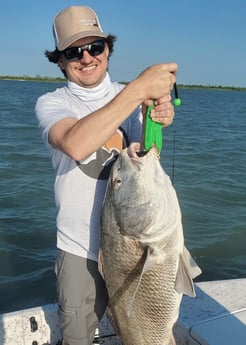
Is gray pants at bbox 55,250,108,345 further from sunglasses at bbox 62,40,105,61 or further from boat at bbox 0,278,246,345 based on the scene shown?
sunglasses at bbox 62,40,105,61

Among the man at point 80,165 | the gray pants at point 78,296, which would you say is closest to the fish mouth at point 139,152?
the man at point 80,165

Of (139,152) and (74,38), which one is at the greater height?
(74,38)

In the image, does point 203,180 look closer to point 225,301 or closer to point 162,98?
point 225,301

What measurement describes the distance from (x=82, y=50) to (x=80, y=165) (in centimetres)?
66

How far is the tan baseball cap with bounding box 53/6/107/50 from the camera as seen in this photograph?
9.18 feet

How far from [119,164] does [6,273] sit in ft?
16.4

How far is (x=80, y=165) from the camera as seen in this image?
9.52 feet

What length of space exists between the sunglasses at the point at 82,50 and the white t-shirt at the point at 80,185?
183mm

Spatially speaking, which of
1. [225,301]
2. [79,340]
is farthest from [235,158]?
[79,340]

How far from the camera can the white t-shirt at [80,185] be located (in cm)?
290

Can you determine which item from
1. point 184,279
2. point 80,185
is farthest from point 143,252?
point 80,185

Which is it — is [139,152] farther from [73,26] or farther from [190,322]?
[190,322]

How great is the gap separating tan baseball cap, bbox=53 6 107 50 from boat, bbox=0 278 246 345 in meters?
2.08

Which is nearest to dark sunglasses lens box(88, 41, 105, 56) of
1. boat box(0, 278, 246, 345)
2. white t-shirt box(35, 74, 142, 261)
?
white t-shirt box(35, 74, 142, 261)
